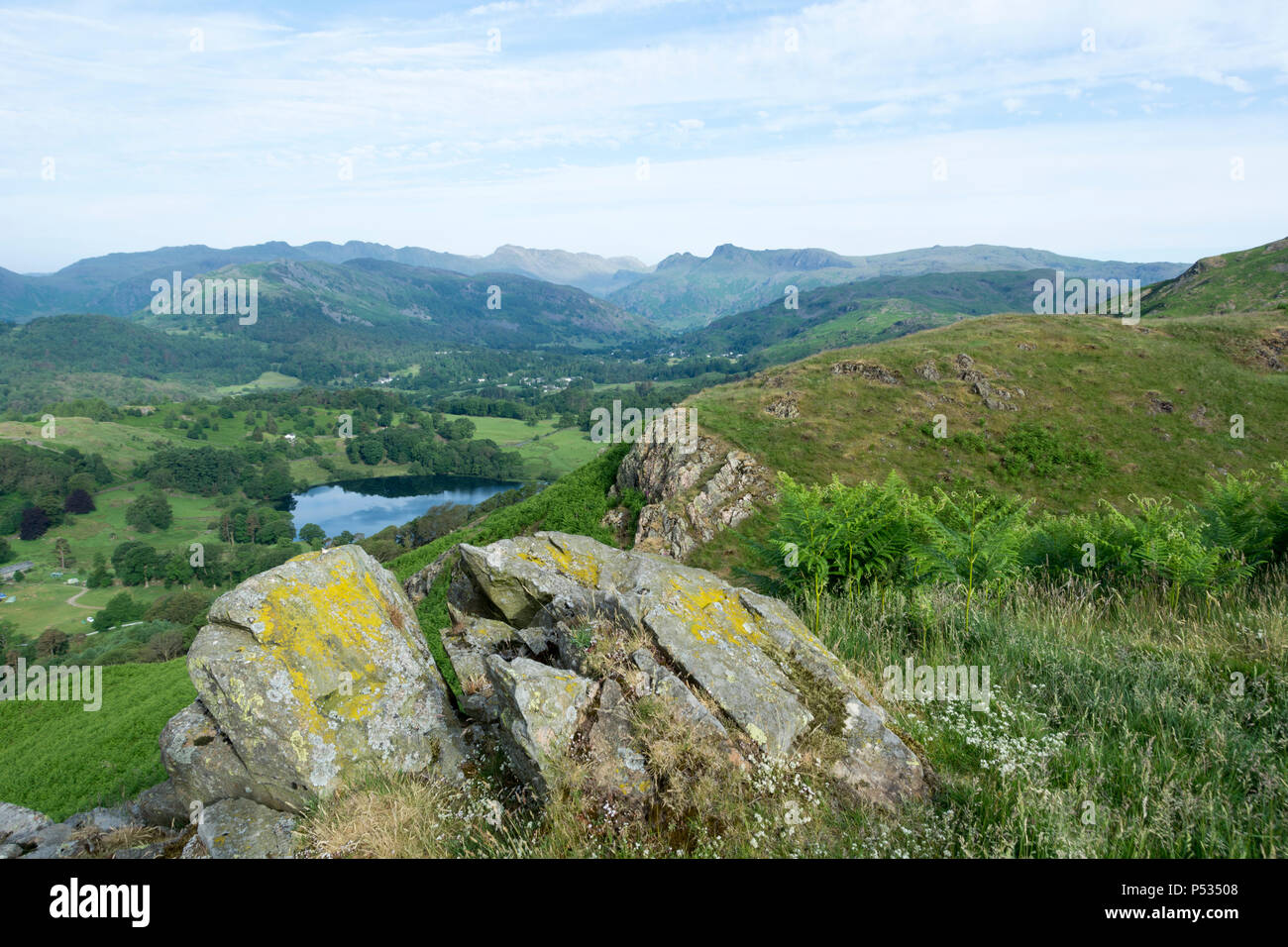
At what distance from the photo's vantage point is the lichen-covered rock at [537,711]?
4.93 metres

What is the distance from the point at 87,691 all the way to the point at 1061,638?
47192 millimetres

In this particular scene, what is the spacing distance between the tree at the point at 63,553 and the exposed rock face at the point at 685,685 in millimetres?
176642

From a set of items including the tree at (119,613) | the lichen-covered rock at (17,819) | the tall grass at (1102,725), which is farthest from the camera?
the tree at (119,613)

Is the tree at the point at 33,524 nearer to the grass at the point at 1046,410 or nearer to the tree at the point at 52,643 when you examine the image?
the tree at the point at 52,643

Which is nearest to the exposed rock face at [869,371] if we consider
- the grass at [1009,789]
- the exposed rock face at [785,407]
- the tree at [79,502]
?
the exposed rock face at [785,407]

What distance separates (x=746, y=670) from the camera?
5676 millimetres

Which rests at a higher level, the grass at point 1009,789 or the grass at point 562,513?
the grass at point 1009,789

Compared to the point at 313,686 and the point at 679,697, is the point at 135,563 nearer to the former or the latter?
the point at 313,686

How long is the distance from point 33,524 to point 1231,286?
25362cm

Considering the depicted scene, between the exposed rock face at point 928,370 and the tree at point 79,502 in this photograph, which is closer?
the exposed rock face at point 928,370

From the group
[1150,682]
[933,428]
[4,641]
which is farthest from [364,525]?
→ [1150,682]

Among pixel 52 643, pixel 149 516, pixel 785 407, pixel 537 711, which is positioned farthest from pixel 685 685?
pixel 149 516

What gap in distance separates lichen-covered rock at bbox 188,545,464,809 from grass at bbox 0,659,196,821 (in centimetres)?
1288
